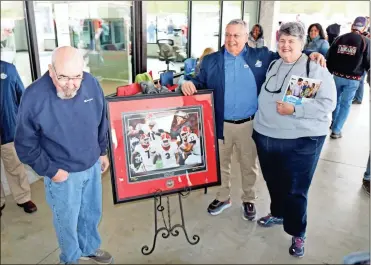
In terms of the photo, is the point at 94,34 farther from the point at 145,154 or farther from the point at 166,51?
the point at 145,154

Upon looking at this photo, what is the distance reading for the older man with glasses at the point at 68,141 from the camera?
159 cm

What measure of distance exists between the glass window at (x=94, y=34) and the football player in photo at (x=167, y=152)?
1.92 metres

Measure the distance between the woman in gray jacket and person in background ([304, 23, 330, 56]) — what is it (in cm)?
387

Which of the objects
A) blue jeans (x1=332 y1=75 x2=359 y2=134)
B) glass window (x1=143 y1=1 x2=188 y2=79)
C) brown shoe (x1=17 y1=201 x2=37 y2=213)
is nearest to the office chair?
glass window (x1=143 y1=1 x2=188 y2=79)

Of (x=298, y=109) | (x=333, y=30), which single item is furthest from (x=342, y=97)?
(x=298, y=109)

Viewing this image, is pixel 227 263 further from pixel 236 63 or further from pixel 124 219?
pixel 236 63

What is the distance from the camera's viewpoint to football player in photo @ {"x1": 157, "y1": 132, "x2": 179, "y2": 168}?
2.10 meters

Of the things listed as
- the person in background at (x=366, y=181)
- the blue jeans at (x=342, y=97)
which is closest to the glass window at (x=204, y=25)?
the blue jeans at (x=342, y=97)

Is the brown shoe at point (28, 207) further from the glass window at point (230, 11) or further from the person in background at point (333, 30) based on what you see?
the person in background at point (333, 30)

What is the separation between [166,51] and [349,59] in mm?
2507

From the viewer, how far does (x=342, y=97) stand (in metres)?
4.59

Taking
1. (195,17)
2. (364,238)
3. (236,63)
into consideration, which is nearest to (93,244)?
(236,63)

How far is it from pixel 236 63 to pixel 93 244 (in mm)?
1550

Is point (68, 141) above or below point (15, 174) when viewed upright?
above
